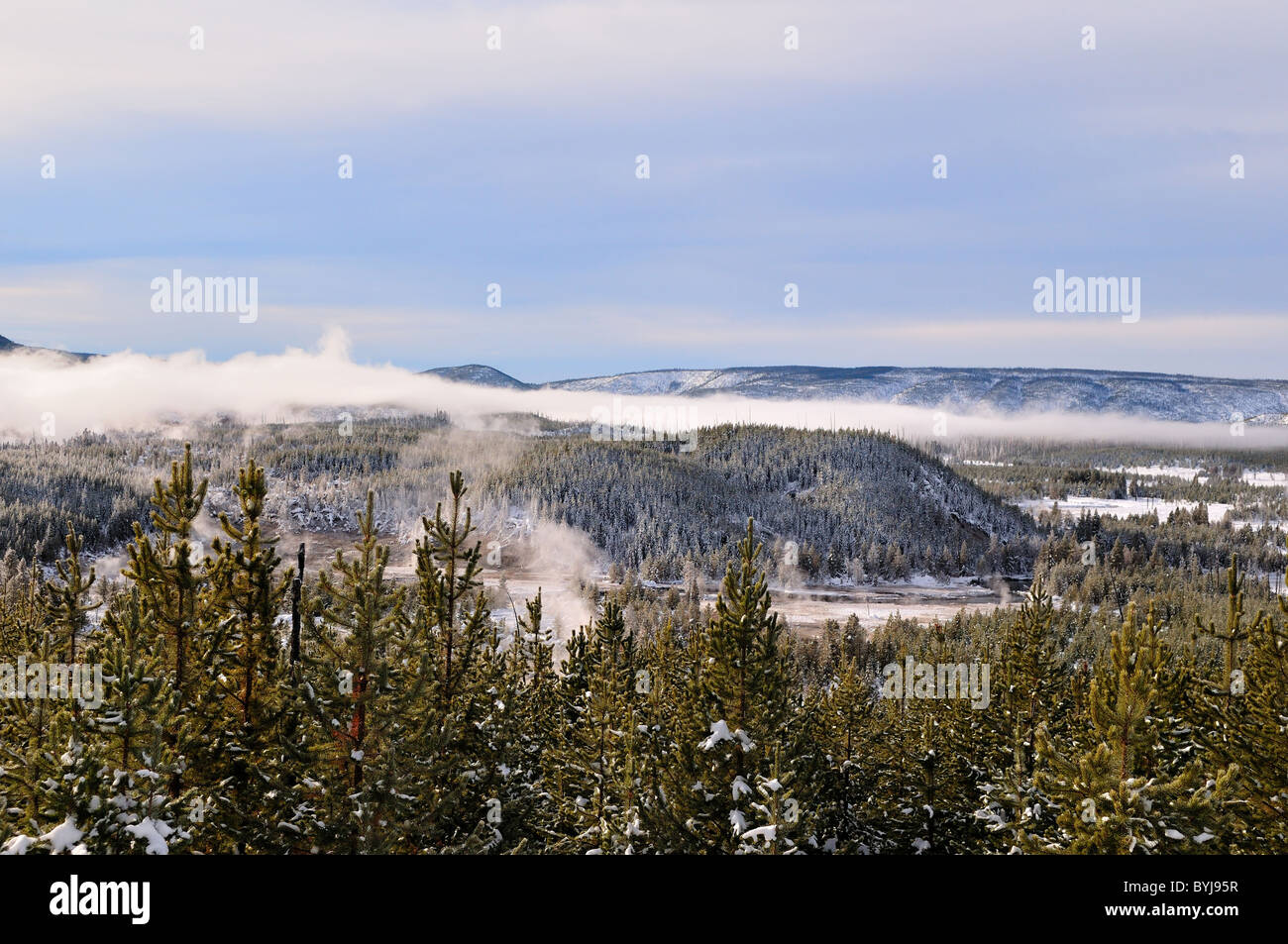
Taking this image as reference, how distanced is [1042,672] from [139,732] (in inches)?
1406

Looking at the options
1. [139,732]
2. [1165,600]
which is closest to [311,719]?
[139,732]

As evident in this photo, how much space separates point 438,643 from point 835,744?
21300 mm

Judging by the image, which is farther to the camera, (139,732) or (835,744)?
(835,744)

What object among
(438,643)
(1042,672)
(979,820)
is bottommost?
(979,820)

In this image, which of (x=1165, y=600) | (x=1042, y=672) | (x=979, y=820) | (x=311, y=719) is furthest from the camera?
(x=1165, y=600)

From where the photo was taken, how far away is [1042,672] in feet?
121

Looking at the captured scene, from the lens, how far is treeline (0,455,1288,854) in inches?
616

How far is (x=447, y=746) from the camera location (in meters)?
22.1

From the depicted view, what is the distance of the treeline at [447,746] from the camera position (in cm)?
1564

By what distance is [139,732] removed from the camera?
591 inches
